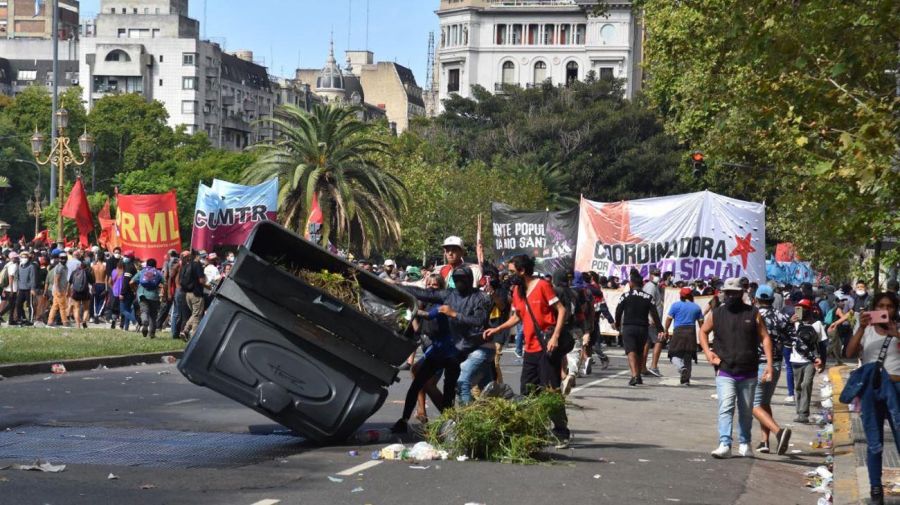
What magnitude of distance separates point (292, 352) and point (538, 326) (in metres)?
2.43

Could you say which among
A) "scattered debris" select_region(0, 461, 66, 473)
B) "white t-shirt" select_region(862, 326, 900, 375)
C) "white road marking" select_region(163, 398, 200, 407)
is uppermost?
"white t-shirt" select_region(862, 326, 900, 375)

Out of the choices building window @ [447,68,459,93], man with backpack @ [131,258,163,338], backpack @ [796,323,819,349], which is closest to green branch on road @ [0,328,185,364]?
man with backpack @ [131,258,163,338]

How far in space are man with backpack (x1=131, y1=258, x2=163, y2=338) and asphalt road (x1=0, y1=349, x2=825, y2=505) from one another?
394 inches

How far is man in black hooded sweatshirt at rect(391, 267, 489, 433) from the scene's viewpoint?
13.7 metres

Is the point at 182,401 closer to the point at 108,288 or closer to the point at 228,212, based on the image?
the point at 108,288

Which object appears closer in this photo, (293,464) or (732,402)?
(293,464)

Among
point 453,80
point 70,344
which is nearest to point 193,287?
point 70,344

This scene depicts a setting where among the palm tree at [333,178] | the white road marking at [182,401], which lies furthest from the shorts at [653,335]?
the palm tree at [333,178]

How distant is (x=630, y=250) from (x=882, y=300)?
21616 millimetres

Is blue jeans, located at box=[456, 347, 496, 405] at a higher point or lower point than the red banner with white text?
lower

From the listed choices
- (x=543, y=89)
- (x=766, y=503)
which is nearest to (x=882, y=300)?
(x=766, y=503)

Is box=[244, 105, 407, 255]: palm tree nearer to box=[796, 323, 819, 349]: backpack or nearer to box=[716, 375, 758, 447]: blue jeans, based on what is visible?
box=[796, 323, 819, 349]: backpack

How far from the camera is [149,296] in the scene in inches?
1101

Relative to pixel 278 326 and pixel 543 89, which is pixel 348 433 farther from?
pixel 543 89
